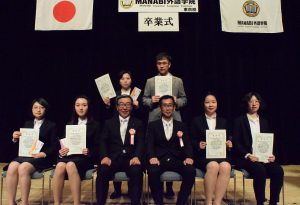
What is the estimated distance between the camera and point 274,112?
6.02m

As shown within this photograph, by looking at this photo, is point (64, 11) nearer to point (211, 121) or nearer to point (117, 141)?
point (117, 141)

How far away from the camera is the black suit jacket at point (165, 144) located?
363 cm

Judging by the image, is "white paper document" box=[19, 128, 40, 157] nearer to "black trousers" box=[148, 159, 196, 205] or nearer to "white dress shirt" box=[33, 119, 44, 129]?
"white dress shirt" box=[33, 119, 44, 129]

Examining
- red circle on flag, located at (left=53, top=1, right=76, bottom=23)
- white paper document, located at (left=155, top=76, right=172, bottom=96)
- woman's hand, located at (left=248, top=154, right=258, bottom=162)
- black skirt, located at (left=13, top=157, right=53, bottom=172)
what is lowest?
black skirt, located at (left=13, top=157, right=53, bottom=172)

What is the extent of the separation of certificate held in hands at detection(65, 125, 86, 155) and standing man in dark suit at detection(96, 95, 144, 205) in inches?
9.0

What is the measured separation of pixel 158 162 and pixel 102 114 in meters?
2.52

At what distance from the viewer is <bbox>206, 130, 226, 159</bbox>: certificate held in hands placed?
360 centimetres

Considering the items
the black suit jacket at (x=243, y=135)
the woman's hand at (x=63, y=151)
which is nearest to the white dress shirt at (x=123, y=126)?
the woman's hand at (x=63, y=151)

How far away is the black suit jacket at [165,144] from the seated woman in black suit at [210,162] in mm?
158

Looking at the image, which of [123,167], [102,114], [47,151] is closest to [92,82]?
[102,114]

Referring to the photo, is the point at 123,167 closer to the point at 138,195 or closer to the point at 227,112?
the point at 138,195

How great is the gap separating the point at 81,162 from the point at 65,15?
2.61m

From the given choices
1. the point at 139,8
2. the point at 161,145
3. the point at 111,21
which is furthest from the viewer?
the point at 111,21

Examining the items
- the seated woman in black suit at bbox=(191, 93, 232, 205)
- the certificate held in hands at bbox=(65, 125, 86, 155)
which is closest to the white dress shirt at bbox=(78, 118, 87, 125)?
the certificate held in hands at bbox=(65, 125, 86, 155)
